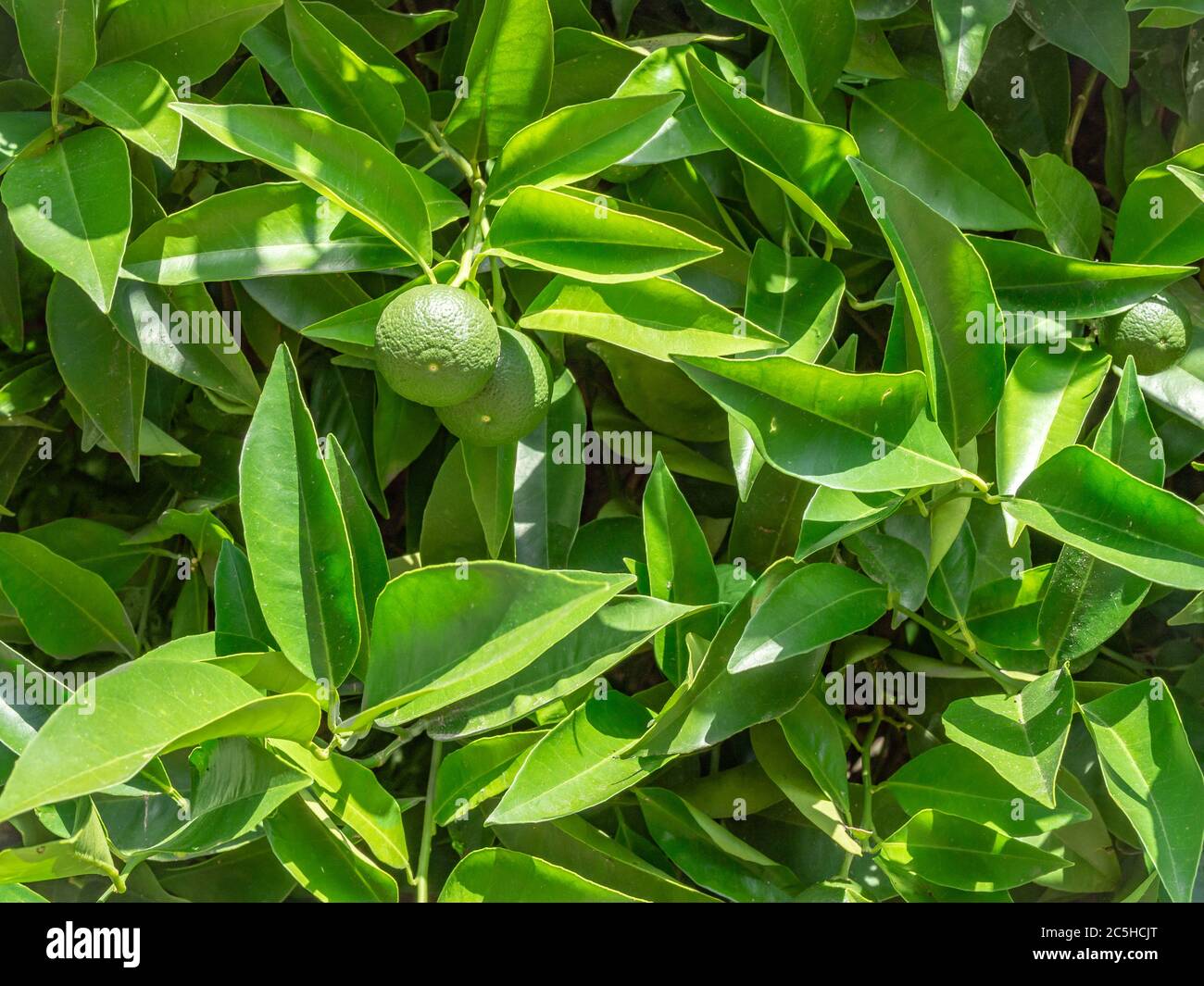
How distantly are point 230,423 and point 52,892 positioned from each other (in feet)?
1.94

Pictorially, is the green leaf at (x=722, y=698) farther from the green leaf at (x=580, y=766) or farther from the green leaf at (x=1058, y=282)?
the green leaf at (x=1058, y=282)

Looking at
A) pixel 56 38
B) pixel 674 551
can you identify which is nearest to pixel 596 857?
pixel 674 551

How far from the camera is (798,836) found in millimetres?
1231

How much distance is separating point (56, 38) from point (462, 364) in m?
0.53

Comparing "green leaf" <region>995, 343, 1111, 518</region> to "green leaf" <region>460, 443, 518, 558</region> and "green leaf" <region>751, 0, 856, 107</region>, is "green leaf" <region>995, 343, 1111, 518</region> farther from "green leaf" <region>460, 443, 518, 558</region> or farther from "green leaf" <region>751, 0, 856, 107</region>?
"green leaf" <region>460, 443, 518, 558</region>

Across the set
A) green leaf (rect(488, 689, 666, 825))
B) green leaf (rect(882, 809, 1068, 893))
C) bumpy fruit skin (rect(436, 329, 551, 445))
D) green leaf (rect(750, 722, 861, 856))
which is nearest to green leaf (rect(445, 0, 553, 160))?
bumpy fruit skin (rect(436, 329, 551, 445))

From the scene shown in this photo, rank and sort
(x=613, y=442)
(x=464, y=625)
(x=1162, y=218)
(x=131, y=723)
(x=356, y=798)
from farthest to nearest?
(x=613, y=442) < (x=1162, y=218) < (x=356, y=798) < (x=464, y=625) < (x=131, y=723)

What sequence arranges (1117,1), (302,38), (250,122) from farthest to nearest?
(1117,1) < (302,38) < (250,122)

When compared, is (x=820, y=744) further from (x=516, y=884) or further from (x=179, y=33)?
(x=179, y=33)

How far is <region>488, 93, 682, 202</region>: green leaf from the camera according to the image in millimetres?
995

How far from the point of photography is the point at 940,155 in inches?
46.1

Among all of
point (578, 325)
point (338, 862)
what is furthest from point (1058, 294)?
point (338, 862)

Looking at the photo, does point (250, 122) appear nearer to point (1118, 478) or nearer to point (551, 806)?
point (551, 806)

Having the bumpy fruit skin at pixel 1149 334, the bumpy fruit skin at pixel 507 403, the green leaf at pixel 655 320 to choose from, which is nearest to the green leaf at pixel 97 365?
the bumpy fruit skin at pixel 507 403
